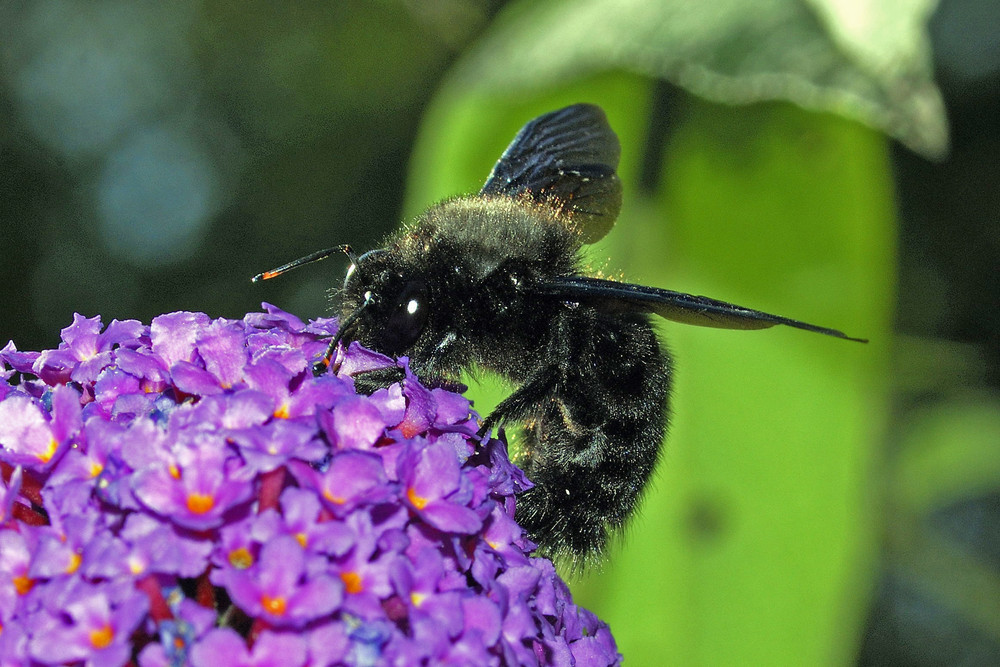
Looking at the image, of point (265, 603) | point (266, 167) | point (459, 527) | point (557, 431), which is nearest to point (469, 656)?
point (459, 527)

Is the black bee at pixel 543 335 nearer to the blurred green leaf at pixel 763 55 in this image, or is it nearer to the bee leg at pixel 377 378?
the bee leg at pixel 377 378

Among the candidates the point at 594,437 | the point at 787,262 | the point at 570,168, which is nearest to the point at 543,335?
the point at 594,437

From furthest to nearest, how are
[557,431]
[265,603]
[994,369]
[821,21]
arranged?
[994,369]
[821,21]
[557,431]
[265,603]

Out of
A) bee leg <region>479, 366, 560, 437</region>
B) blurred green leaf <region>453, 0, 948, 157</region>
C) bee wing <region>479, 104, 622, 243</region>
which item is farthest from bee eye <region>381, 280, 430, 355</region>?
blurred green leaf <region>453, 0, 948, 157</region>

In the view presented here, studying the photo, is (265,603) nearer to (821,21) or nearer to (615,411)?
(615,411)

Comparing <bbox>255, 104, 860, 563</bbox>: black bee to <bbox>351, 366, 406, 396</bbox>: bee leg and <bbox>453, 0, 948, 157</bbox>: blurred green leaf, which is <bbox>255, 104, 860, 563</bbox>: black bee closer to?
<bbox>351, 366, 406, 396</bbox>: bee leg

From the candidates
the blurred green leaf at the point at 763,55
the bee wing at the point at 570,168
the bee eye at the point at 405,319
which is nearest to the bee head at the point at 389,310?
the bee eye at the point at 405,319
